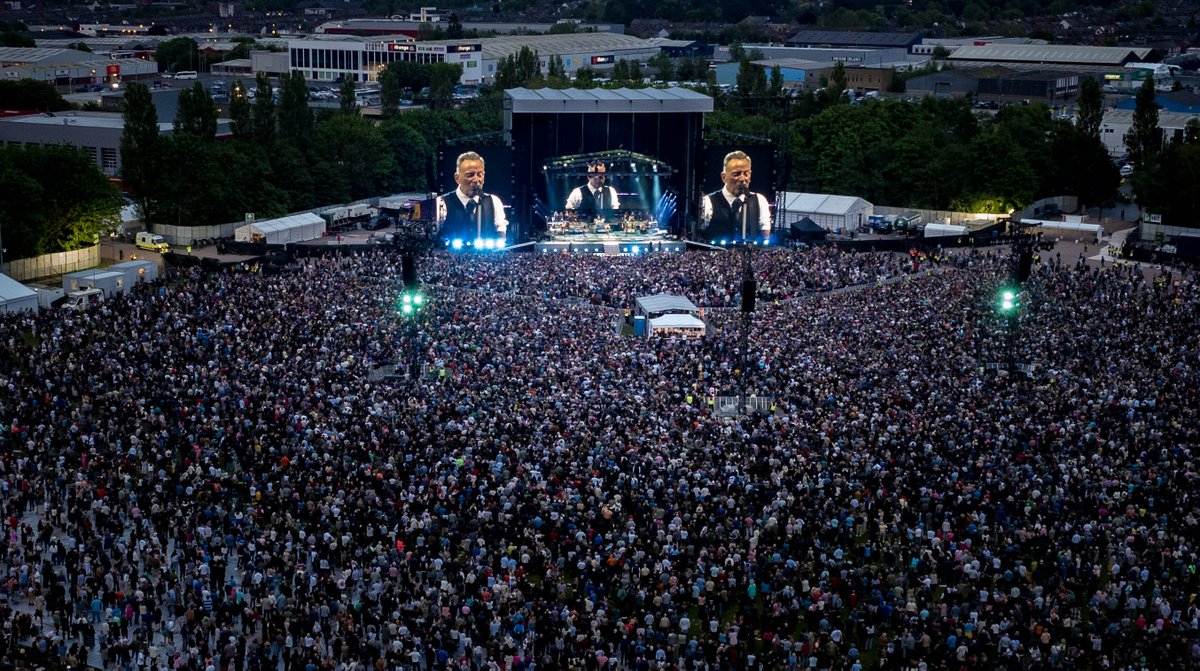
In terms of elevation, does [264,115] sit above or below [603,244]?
above

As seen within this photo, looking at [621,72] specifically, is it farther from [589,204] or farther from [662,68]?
[589,204]

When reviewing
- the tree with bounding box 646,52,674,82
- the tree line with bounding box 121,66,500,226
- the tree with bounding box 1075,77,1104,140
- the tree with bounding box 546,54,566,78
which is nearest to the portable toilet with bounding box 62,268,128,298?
the tree line with bounding box 121,66,500,226

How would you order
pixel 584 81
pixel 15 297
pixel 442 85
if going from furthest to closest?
pixel 442 85
pixel 584 81
pixel 15 297

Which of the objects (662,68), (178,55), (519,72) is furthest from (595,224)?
(178,55)

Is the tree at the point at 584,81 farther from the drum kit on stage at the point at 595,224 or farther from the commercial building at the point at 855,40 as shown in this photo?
the commercial building at the point at 855,40

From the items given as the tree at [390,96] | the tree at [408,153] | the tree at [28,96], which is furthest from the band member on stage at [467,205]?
the tree at [28,96]

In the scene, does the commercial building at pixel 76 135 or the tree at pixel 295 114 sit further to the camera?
the commercial building at pixel 76 135

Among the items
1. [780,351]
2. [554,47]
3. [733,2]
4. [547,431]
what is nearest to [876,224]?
[780,351]

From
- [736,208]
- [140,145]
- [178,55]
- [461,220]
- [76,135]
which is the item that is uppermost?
[178,55]
